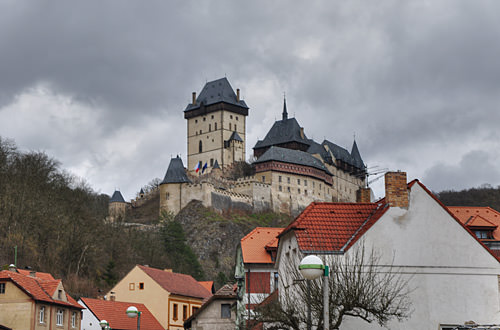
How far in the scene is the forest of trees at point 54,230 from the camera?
201 ft

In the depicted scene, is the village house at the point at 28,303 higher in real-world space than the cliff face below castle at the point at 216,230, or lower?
lower

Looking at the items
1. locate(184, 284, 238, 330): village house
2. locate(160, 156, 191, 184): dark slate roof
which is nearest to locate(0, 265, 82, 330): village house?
locate(184, 284, 238, 330): village house

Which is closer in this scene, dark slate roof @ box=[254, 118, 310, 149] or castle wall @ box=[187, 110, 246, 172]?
castle wall @ box=[187, 110, 246, 172]

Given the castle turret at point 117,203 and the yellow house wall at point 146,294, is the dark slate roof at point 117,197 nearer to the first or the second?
the castle turret at point 117,203

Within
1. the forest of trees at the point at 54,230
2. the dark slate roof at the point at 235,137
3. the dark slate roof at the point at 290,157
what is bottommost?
the forest of trees at the point at 54,230

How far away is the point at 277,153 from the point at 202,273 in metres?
43.0

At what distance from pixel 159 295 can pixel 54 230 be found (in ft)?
38.2

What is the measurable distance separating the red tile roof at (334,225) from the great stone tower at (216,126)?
118m

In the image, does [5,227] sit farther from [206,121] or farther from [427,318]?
[206,121]

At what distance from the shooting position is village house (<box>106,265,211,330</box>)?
190 feet

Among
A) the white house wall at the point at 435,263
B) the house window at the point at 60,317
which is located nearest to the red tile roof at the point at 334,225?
the white house wall at the point at 435,263

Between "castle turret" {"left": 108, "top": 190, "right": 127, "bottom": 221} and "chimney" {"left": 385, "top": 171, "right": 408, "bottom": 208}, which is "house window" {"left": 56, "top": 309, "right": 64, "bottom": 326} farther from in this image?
"castle turret" {"left": 108, "top": 190, "right": 127, "bottom": 221}

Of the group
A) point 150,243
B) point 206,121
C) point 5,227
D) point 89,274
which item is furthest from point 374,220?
point 206,121

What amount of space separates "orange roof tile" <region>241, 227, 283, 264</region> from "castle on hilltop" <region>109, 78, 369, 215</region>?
88050 mm
